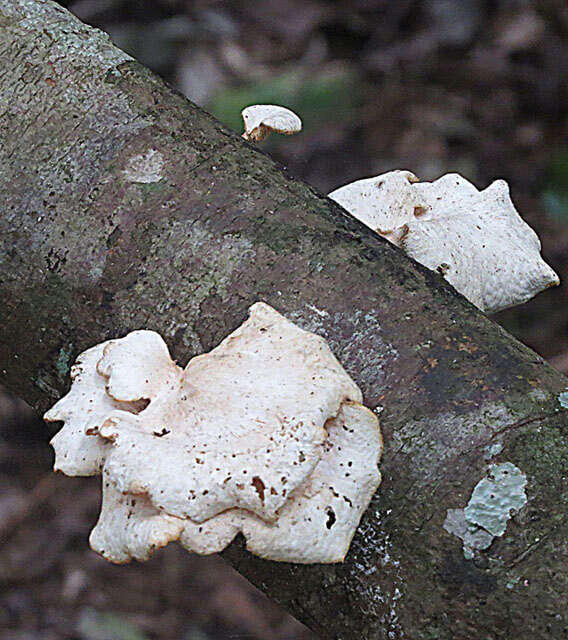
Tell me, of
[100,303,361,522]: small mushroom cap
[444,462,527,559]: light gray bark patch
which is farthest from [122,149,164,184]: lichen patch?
[444,462,527,559]: light gray bark patch

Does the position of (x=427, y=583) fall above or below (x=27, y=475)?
above

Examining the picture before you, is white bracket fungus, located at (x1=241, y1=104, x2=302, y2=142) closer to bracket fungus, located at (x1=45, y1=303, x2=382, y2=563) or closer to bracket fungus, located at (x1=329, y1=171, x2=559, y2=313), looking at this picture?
bracket fungus, located at (x1=329, y1=171, x2=559, y2=313)

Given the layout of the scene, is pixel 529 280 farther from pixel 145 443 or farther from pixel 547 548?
pixel 145 443

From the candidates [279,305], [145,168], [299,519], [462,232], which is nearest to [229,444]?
[299,519]

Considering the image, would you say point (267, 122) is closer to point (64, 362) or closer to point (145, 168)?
point (145, 168)

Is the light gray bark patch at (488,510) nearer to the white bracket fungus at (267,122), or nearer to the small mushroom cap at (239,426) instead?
the small mushroom cap at (239,426)

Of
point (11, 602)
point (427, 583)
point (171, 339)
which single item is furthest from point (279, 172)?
point (11, 602)

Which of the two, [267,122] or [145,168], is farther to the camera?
[267,122]
